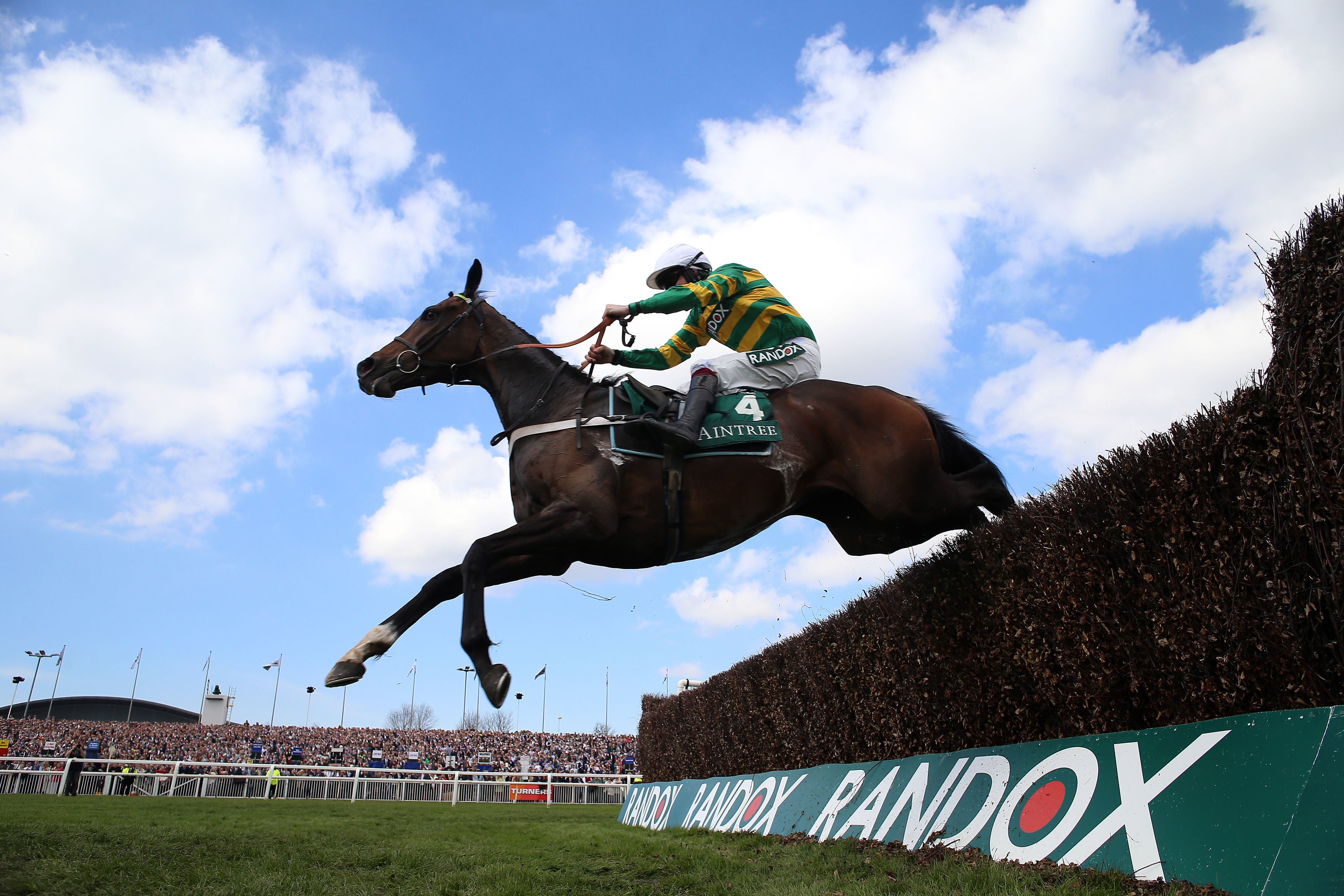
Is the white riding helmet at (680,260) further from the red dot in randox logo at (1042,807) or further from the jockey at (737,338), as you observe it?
the red dot in randox logo at (1042,807)

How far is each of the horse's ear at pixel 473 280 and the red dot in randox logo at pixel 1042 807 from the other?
4.68 meters

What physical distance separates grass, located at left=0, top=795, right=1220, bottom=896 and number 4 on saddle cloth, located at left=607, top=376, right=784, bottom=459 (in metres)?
2.44

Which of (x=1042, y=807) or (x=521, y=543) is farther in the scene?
(x=521, y=543)

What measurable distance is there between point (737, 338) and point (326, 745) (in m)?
35.1

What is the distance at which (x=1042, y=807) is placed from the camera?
4.52 meters

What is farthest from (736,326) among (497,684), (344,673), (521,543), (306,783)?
(306,783)

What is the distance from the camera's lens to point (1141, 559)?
4297 millimetres

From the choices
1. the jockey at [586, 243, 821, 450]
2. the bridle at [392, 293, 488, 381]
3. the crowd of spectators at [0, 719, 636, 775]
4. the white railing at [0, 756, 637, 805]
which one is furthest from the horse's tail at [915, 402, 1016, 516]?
the crowd of spectators at [0, 719, 636, 775]

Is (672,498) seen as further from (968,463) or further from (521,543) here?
(968,463)

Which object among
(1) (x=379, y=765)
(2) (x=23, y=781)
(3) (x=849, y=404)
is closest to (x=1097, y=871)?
(3) (x=849, y=404)

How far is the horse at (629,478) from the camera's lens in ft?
15.6

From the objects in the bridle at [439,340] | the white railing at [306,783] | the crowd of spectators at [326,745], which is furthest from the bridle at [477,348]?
the crowd of spectators at [326,745]

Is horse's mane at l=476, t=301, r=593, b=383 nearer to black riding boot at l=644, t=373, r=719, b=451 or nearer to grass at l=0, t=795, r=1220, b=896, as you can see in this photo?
black riding boot at l=644, t=373, r=719, b=451

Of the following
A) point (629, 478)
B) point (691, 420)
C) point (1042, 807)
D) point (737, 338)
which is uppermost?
point (737, 338)
